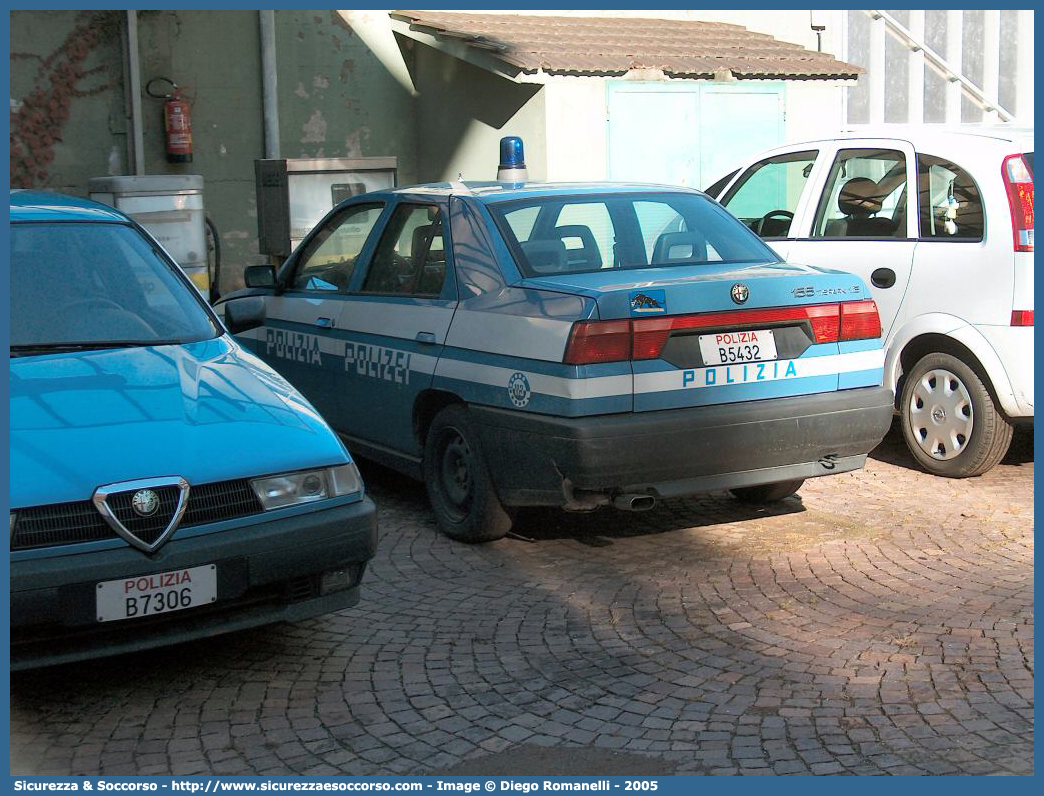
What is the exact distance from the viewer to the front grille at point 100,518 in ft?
13.1

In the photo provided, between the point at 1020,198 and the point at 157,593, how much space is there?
16.6 feet

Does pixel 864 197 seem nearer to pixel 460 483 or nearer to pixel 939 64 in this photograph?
pixel 460 483

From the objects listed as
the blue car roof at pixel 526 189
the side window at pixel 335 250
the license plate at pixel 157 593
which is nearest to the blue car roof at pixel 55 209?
the side window at pixel 335 250

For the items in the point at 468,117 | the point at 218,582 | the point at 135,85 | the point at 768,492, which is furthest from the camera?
the point at 468,117

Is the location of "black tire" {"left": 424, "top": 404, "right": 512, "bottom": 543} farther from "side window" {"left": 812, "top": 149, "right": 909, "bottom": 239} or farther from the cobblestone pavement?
"side window" {"left": 812, "top": 149, "right": 909, "bottom": 239}

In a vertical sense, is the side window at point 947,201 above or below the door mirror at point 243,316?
above

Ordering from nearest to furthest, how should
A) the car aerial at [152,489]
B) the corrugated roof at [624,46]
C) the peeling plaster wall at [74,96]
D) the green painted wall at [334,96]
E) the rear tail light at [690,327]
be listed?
the car aerial at [152,489], the rear tail light at [690,327], the peeling plaster wall at [74,96], the corrugated roof at [624,46], the green painted wall at [334,96]

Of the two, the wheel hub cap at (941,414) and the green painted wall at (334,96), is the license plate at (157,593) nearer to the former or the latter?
the wheel hub cap at (941,414)

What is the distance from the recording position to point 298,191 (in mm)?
11539

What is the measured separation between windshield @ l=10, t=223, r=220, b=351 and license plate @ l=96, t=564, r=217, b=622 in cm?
130

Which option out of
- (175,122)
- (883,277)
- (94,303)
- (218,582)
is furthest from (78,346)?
(175,122)

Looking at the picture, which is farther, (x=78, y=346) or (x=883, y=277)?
(x=883, y=277)

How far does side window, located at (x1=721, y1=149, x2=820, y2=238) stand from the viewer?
8508 millimetres

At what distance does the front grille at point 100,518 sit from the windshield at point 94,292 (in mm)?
1121
